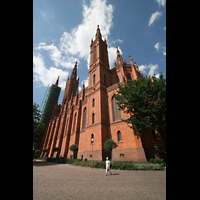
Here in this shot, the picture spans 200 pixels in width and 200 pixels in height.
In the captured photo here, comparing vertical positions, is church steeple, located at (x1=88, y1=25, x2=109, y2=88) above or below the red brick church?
above

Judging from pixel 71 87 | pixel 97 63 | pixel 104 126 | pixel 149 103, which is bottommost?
pixel 104 126

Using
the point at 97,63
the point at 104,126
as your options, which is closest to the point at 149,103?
the point at 104,126

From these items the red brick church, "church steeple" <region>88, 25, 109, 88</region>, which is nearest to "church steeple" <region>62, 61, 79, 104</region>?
the red brick church

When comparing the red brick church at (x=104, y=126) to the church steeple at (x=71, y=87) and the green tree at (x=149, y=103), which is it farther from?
the church steeple at (x=71, y=87)

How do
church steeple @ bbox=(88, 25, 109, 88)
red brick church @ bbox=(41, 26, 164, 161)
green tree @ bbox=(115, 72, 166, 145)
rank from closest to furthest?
green tree @ bbox=(115, 72, 166, 145)
red brick church @ bbox=(41, 26, 164, 161)
church steeple @ bbox=(88, 25, 109, 88)

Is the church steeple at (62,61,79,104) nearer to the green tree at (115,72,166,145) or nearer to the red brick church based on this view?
the red brick church

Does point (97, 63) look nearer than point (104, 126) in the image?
No

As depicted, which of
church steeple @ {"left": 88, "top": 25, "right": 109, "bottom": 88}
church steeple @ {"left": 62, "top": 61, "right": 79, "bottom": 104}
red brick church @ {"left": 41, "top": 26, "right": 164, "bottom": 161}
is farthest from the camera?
church steeple @ {"left": 62, "top": 61, "right": 79, "bottom": 104}

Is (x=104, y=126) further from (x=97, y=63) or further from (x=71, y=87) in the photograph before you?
(x=71, y=87)

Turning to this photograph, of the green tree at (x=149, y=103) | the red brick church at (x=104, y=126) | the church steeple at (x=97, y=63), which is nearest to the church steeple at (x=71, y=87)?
the red brick church at (x=104, y=126)
